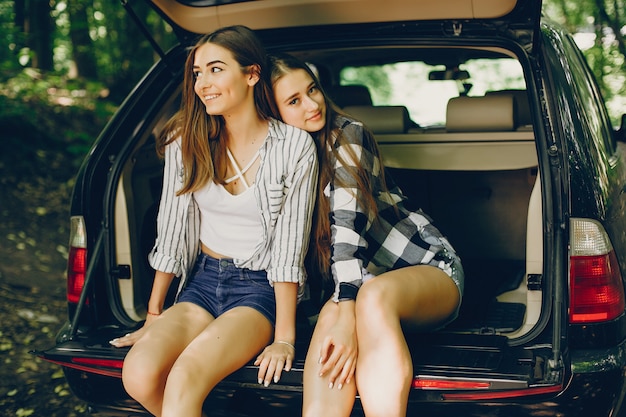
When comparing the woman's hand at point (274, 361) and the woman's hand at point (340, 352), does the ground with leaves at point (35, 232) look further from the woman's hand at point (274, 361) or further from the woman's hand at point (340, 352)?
the woman's hand at point (340, 352)

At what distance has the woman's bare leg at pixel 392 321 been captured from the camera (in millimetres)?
2135

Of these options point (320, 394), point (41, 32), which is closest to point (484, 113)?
point (320, 394)

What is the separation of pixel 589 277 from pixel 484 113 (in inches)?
51.8

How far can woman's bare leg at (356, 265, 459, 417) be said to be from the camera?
7.00 feet

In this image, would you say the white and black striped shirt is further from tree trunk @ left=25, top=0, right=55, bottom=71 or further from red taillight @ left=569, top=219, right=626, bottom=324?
tree trunk @ left=25, top=0, right=55, bottom=71

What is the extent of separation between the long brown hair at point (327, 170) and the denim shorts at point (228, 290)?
23cm

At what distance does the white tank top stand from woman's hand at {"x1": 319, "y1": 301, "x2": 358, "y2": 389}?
1.52ft

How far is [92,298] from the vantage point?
2.77 m

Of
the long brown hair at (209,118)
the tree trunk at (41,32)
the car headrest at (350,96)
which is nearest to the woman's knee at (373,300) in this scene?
the long brown hair at (209,118)

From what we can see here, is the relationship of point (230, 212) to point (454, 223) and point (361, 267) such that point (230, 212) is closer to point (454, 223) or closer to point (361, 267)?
point (361, 267)

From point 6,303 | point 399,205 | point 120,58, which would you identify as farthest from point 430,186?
point 120,58

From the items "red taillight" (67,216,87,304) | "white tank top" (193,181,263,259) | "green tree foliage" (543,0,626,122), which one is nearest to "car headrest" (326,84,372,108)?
"white tank top" (193,181,263,259)

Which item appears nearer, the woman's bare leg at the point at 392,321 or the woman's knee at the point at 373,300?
the woman's bare leg at the point at 392,321

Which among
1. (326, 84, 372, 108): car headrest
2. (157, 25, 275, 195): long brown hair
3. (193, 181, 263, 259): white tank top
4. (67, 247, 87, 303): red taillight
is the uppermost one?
(326, 84, 372, 108): car headrest
